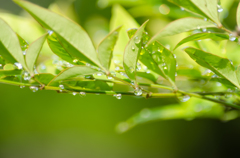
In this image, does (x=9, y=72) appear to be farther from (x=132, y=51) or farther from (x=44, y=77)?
(x=132, y=51)

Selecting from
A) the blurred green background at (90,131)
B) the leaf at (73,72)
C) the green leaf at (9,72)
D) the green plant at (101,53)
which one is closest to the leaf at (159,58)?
the green plant at (101,53)

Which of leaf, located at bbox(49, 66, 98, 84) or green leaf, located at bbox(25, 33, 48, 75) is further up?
green leaf, located at bbox(25, 33, 48, 75)

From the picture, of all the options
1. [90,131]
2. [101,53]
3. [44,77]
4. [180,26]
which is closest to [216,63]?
[180,26]

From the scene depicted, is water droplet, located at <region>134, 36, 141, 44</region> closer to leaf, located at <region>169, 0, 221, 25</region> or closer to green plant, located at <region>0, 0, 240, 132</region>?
green plant, located at <region>0, 0, 240, 132</region>

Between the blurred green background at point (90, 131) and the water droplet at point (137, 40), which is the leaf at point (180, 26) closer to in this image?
the water droplet at point (137, 40)

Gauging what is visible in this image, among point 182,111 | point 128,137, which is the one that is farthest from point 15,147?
point 182,111

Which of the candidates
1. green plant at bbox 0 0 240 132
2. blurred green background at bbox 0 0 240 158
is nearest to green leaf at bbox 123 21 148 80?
green plant at bbox 0 0 240 132
